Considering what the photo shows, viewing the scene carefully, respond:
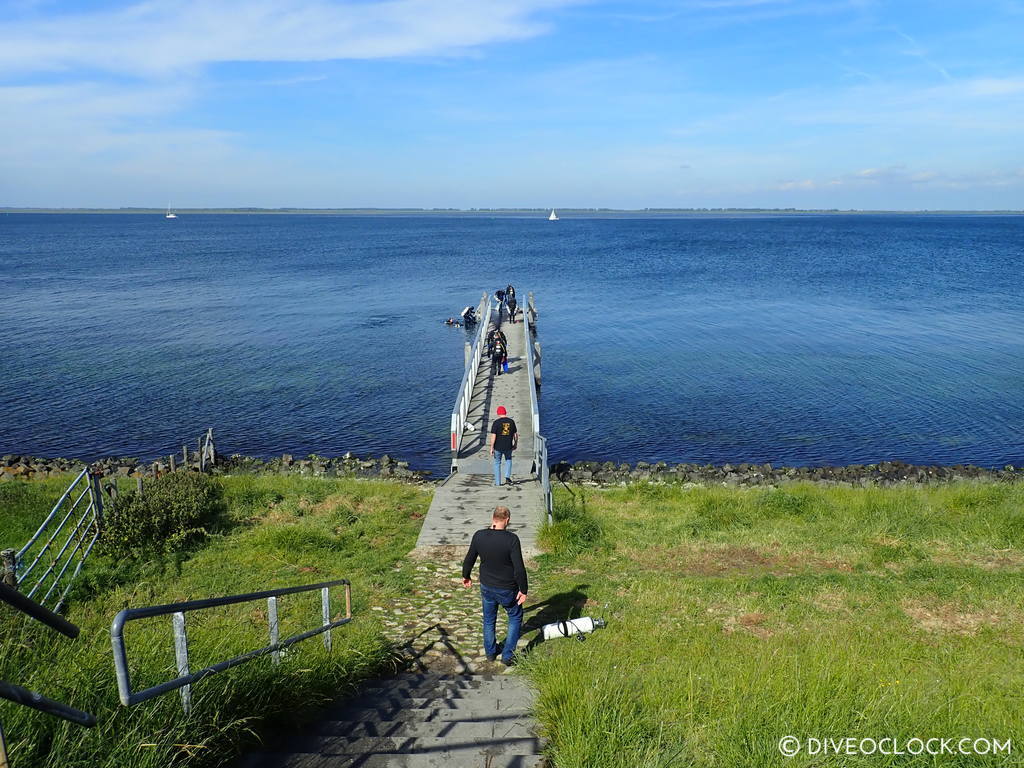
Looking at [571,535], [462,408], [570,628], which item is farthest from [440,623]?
[462,408]

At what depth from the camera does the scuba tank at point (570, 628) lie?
8.30 m

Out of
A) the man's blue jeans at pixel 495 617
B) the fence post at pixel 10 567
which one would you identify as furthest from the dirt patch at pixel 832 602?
the fence post at pixel 10 567

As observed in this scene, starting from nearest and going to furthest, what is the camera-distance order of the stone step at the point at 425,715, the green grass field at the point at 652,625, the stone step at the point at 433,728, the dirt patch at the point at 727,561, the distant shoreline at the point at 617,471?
1. the green grass field at the point at 652,625
2. the stone step at the point at 433,728
3. the stone step at the point at 425,715
4. the dirt patch at the point at 727,561
5. the distant shoreline at the point at 617,471

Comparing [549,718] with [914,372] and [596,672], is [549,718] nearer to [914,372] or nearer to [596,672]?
[596,672]

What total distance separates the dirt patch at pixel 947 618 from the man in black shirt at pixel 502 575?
15.7 ft

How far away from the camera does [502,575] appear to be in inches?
299

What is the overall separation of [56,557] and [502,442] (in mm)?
7642

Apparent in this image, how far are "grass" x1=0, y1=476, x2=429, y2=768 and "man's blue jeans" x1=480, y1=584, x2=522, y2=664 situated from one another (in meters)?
1.02

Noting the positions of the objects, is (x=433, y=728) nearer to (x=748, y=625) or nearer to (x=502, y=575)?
(x=502, y=575)

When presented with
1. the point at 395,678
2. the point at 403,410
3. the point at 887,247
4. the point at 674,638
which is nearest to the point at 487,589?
the point at 395,678

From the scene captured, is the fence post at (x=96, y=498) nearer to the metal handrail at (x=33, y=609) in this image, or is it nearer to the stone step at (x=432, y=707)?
the stone step at (x=432, y=707)

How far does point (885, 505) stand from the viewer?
1495cm

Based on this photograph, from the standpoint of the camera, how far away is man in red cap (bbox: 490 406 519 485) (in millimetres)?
14898

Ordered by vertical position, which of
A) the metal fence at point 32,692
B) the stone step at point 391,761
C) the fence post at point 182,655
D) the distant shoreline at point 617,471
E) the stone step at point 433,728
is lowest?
the distant shoreline at point 617,471
